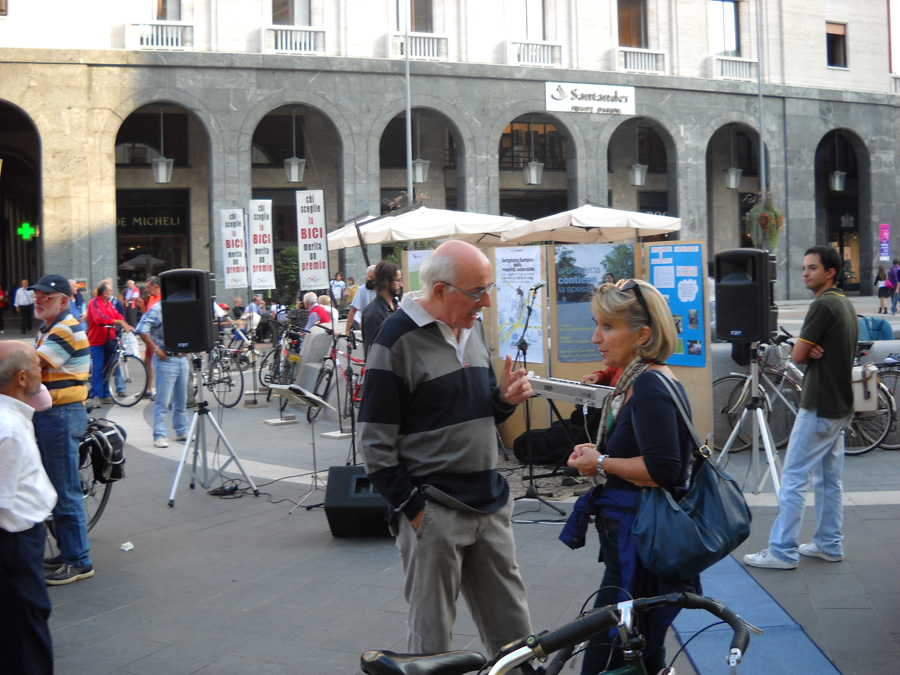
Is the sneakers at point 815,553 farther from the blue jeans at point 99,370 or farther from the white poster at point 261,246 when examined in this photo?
the blue jeans at point 99,370

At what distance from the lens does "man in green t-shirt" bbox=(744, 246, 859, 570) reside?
571 cm

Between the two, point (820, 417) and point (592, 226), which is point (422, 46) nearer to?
Result: point (592, 226)

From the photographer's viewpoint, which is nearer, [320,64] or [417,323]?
[417,323]

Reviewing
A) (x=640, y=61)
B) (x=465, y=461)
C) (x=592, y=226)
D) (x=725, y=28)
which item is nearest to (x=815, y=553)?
(x=465, y=461)

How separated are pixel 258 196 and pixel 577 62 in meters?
11.5

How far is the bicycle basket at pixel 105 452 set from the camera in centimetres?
656

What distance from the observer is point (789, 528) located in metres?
5.77

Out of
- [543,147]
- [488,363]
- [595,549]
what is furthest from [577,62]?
[488,363]

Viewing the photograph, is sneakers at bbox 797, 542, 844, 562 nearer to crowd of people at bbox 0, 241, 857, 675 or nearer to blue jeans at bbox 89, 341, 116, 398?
crowd of people at bbox 0, 241, 857, 675

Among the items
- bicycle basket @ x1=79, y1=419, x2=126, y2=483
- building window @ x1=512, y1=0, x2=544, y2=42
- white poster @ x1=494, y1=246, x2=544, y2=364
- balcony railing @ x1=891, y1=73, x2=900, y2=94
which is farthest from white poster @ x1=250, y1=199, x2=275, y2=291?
balcony railing @ x1=891, y1=73, x2=900, y2=94

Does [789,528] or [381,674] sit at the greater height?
[381,674]

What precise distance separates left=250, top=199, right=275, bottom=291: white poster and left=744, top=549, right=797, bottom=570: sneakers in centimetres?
1101

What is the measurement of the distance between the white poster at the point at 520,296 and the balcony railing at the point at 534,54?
2150 centimetres

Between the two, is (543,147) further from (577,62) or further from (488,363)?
(488,363)
